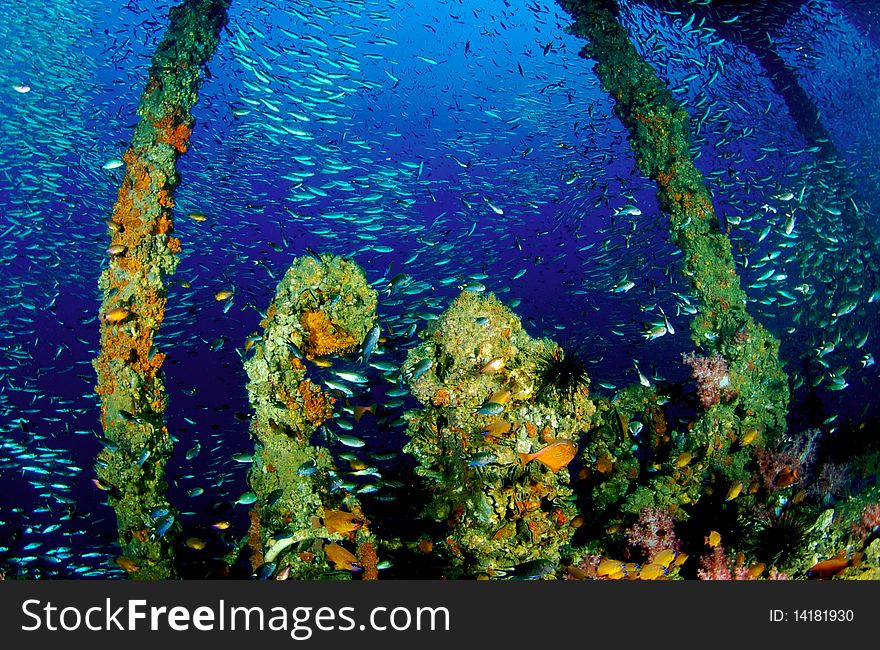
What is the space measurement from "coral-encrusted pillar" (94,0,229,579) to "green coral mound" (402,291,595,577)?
2.53 m

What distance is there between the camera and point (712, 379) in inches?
220

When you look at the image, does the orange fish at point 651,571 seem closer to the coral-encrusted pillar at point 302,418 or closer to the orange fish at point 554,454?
the orange fish at point 554,454

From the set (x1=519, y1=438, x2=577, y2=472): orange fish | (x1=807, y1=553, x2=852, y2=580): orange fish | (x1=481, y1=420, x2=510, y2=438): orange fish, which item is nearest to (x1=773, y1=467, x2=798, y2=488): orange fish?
(x1=807, y1=553, x2=852, y2=580): orange fish

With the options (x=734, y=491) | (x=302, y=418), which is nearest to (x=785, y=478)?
(x=734, y=491)

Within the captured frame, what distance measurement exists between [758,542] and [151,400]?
6.53 m

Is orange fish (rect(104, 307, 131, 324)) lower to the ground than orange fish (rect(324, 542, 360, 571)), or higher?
higher

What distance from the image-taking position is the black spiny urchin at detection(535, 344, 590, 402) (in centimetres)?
382

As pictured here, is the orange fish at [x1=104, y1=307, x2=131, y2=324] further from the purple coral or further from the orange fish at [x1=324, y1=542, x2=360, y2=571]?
the purple coral

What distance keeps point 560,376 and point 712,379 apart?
9.43ft

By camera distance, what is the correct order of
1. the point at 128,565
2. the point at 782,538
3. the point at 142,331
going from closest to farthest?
the point at 128,565, the point at 142,331, the point at 782,538

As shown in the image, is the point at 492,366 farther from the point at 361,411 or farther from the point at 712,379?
the point at 712,379

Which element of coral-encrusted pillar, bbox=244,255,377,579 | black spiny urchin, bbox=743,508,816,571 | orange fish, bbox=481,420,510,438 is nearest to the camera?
orange fish, bbox=481,420,510,438
